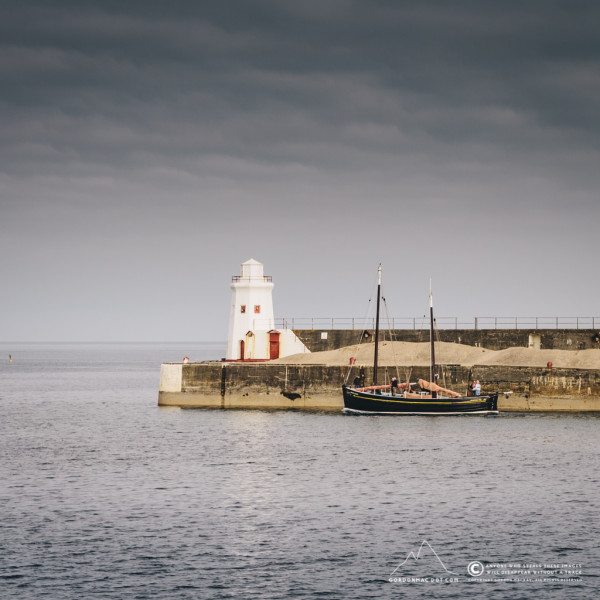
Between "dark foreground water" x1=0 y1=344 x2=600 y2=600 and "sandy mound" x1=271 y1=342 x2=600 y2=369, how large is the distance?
9.80 m

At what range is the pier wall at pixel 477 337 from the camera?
63062 millimetres

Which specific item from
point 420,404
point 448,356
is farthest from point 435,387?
point 448,356

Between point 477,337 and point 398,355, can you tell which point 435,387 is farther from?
point 477,337

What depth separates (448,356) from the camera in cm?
6238

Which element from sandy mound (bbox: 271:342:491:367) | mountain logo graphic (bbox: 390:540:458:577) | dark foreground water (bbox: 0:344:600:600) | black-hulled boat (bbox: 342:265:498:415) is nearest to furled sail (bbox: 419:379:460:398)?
black-hulled boat (bbox: 342:265:498:415)

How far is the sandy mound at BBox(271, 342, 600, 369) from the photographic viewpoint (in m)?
57.9

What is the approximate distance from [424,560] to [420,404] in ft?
102

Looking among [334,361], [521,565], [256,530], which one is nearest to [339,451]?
[256,530]

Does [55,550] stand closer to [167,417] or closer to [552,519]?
[552,519]

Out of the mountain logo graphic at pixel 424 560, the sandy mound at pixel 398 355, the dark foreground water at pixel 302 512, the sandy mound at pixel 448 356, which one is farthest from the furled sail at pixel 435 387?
→ the mountain logo graphic at pixel 424 560

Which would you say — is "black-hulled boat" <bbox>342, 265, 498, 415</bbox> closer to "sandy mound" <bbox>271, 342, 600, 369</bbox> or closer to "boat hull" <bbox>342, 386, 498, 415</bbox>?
"boat hull" <bbox>342, 386, 498, 415</bbox>

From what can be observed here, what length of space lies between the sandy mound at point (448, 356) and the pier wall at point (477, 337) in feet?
4.13

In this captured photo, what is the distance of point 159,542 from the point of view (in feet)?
79.2

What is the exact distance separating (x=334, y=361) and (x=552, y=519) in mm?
36285
